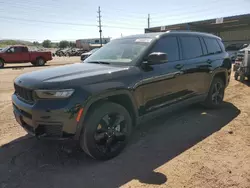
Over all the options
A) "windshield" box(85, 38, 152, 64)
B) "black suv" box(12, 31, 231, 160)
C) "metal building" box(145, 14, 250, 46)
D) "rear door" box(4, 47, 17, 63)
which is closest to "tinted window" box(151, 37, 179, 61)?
"black suv" box(12, 31, 231, 160)

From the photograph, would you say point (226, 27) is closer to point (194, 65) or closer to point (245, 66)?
point (245, 66)

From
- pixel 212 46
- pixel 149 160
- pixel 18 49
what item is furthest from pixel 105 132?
pixel 18 49

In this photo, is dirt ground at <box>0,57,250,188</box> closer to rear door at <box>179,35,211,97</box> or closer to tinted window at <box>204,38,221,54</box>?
rear door at <box>179,35,211,97</box>

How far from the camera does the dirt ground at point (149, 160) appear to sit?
9.59ft

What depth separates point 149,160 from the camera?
11.2 ft

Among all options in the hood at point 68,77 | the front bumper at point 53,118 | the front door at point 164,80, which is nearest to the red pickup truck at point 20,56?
the hood at point 68,77

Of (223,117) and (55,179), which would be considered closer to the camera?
(55,179)

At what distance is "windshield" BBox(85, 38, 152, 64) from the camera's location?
3.97 m

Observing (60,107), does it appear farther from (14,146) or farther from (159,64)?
(159,64)

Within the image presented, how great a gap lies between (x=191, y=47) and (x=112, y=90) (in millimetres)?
2439

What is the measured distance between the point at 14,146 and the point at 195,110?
4.09m

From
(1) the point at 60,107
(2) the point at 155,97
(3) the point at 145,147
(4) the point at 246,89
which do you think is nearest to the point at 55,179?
(1) the point at 60,107

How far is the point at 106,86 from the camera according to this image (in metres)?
3.23

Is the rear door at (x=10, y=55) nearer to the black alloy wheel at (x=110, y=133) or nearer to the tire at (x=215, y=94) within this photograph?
the tire at (x=215, y=94)
